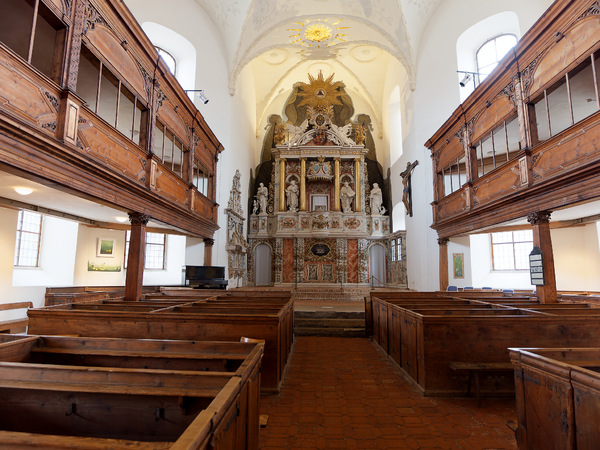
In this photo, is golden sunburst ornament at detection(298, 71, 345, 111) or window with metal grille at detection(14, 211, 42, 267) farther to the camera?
golden sunburst ornament at detection(298, 71, 345, 111)

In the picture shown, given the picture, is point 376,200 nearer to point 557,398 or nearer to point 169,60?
point 169,60

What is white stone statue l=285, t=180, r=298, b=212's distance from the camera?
1848 cm

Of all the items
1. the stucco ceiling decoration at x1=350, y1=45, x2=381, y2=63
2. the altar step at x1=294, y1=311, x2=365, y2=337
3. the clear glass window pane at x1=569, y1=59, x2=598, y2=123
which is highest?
the stucco ceiling decoration at x1=350, y1=45, x2=381, y2=63

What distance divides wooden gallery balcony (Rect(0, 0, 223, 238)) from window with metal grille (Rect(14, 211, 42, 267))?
4037mm

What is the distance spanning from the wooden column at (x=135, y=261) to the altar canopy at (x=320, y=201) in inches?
418

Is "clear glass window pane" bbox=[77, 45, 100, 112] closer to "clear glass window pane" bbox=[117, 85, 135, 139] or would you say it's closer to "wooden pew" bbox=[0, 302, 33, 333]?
"clear glass window pane" bbox=[117, 85, 135, 139]

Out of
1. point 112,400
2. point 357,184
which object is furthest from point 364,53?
point 112,400

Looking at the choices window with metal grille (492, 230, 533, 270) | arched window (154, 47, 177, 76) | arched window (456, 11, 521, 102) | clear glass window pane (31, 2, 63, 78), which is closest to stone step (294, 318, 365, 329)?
clear glass window pane (31, 2, 63, 78)

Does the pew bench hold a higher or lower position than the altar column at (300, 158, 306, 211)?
lower

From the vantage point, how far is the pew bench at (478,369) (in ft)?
12.8

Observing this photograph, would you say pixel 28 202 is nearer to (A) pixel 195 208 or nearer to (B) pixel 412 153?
(A) pixel 195 208

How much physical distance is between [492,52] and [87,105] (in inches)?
459

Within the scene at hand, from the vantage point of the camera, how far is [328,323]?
336 inches

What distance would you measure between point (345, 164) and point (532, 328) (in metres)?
15.6
